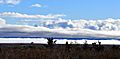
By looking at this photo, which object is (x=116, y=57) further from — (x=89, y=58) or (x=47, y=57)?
(x=47, y=57)

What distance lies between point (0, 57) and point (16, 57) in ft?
2.28

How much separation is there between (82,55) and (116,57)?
1.58 metres

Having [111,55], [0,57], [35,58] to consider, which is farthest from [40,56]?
[111,55]

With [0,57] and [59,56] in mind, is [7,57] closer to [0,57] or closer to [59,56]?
[0,57]

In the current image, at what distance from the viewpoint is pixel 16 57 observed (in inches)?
669

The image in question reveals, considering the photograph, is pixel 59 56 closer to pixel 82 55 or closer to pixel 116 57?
pixel 82 55

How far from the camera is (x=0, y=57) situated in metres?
16.9

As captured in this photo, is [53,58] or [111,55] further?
[111,55]

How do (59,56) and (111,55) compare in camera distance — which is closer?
(59,56)

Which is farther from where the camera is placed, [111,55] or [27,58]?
[111,55]

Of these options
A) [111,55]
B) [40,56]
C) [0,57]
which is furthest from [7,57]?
[111,55]

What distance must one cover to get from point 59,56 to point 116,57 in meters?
2.84

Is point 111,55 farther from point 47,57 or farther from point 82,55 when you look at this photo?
Answer: point 47,57

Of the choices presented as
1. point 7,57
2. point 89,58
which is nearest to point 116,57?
point 89,58
